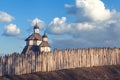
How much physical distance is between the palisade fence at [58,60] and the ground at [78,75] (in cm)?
118

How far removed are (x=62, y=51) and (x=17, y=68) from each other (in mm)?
6596

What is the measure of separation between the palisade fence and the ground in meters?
1.18

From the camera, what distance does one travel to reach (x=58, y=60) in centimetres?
4781

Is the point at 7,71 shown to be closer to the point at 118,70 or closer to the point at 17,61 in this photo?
the point at 17,61

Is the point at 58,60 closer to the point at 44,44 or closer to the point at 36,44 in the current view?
the point at 44,44

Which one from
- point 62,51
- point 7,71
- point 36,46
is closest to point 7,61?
point 7,71

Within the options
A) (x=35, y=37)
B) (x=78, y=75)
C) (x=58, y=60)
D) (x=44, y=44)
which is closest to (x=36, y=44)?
(x=35, y=37)

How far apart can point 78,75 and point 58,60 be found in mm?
4003

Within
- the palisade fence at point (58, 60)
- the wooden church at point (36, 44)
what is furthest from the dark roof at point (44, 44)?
the palisade fence at point (58, 60)

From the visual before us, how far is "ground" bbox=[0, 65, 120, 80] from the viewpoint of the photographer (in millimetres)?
43719

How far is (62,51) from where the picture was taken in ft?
159

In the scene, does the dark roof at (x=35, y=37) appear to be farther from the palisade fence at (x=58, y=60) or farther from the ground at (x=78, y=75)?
the ground at (x=78, y=75)

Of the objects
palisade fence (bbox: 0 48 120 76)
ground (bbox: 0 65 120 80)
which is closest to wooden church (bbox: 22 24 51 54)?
palisade fence (bbox: 0 48 120 76)

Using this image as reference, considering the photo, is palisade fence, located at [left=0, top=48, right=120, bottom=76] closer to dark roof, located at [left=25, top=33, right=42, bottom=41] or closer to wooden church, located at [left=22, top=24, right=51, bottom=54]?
wooden church, located at [left=22, top=24, right=51, bottom=54]
